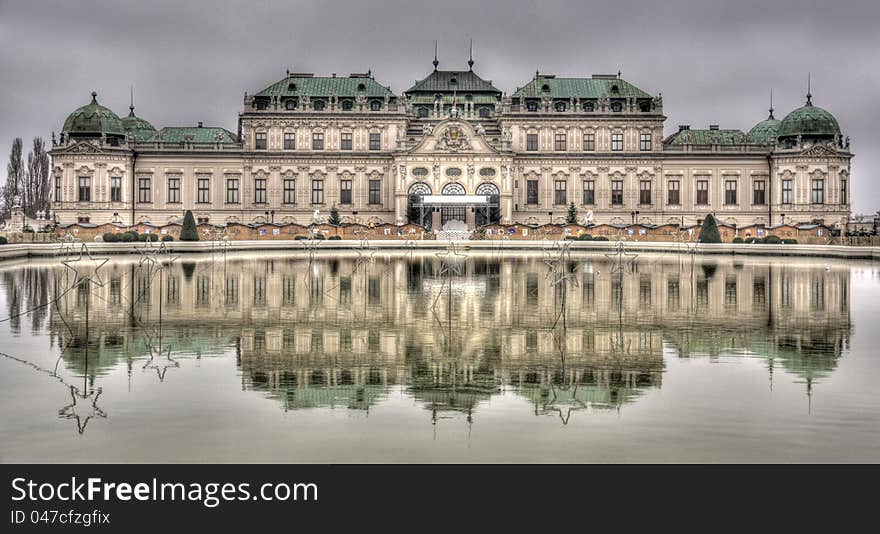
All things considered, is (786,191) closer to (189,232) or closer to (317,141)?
(317,141)

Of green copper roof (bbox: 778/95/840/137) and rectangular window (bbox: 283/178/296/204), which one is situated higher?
green copper roof (bbox: 778/95/840/137)

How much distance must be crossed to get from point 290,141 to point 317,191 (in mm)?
6070

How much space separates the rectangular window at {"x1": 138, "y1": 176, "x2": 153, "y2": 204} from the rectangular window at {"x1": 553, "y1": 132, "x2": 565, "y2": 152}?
4329 centimetres

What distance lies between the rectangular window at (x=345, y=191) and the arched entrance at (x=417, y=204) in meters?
7.67

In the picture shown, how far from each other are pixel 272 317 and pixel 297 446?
1217 centimetres

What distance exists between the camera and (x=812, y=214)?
93062mm

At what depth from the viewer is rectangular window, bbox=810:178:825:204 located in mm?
93375

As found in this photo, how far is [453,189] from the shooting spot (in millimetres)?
90938

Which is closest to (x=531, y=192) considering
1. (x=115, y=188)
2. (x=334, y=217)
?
(x=334, y=217)

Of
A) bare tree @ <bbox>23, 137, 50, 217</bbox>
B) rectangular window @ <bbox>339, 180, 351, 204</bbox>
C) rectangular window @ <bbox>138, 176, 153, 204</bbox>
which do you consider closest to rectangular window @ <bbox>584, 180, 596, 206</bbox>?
rectangular window @ <bbox>339, 180, 351, 204</bbox>

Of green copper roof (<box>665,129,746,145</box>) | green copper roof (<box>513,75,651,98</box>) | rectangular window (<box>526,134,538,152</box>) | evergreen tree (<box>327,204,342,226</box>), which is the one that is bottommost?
evergreen tree (<box>327,204,342,226</box>)

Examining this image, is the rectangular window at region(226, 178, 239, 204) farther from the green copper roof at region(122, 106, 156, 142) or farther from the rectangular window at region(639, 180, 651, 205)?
the rectangular window at region(639, 180, 651, 205)

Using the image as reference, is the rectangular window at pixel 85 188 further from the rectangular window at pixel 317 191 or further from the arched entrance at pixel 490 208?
the arched entrance at pixel 490 208
